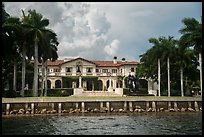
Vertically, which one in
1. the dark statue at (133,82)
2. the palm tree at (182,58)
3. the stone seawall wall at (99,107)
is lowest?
the stone seawall wall at (99,107)

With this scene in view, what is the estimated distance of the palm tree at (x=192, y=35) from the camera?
48062 millimetres

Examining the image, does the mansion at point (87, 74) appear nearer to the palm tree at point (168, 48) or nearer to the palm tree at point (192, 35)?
the palm tree at point (168, 48)

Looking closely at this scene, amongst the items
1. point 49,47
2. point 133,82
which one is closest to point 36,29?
point 49,47

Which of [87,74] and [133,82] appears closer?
[133,82]

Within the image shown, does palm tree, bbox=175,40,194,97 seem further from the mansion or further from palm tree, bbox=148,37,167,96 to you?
the mansion

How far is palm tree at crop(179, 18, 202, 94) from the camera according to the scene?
48062mm

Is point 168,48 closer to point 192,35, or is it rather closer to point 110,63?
point 192,35

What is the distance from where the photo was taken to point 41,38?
4994 centimetres

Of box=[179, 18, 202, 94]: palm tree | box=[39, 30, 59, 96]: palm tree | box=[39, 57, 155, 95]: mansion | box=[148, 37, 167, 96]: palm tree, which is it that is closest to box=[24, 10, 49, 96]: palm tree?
box=[39, 30, 59, 96]: palm tree

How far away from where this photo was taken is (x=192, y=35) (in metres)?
48.3

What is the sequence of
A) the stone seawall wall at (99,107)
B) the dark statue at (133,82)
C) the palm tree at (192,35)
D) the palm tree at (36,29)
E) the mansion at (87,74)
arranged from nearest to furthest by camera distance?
the stone seawall wall at (99,107) → the palm tree at (192,35) → the palm tree at (36,29) → the dark statue at (133,82) → the mansion at (87,74)

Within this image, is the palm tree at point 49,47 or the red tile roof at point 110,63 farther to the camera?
the red tile roof at point 110,63

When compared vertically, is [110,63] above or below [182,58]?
above


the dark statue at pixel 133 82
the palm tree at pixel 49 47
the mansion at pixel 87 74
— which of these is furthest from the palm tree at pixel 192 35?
the mansion at pixel 87 74
